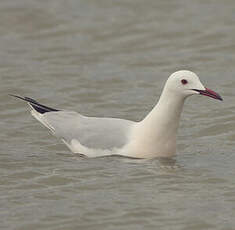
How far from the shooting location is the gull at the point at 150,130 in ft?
31.2

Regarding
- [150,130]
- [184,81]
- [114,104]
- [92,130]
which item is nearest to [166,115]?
[150,130]

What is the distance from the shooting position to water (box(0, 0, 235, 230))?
819cm

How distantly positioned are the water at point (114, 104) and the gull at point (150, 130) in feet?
0.42

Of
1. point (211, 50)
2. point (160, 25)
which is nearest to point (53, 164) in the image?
point (211, 50)

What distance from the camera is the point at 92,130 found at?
32.3 feet

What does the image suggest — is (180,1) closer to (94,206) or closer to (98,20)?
(98,20)

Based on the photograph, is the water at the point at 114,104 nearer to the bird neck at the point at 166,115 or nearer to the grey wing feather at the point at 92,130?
the grey wing feather at the point at 92,130

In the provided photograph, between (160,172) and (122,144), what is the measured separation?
57 centimetres

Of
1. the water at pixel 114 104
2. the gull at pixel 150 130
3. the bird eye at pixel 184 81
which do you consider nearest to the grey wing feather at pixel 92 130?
the gull at pixel 150 130

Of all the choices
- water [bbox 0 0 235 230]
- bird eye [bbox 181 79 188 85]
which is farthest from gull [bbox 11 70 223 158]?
water [bbox 0 0 235 230]

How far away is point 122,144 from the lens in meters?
9.66

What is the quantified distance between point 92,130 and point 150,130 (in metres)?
0.67

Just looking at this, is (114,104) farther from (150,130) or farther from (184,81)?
(184,81)

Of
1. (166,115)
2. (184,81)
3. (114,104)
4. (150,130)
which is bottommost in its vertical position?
(150,130)
